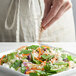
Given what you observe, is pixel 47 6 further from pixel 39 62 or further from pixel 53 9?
pixel 39 62

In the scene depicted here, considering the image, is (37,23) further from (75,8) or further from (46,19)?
(75,8)

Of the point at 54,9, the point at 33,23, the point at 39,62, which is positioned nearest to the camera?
the point at 39,62

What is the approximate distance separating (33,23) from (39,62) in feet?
3.35

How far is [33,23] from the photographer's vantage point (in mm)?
1859

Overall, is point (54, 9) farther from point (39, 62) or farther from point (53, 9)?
point (39, 62)

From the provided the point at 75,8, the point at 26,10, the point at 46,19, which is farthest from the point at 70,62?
the point at 75,8

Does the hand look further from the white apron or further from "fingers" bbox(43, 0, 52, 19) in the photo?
the white apron

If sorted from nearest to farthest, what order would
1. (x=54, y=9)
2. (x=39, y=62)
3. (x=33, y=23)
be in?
(x=39, y=62)
(x=54, y=9)
(x=33, y=23)

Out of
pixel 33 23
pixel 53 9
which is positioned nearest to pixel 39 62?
pixel 53 9

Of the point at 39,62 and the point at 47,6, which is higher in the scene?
the point at 47,6

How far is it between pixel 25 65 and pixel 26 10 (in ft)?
3.37

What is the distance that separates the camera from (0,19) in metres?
1.80

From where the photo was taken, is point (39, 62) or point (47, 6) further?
point (47, 6)

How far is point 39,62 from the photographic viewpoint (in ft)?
2.85
